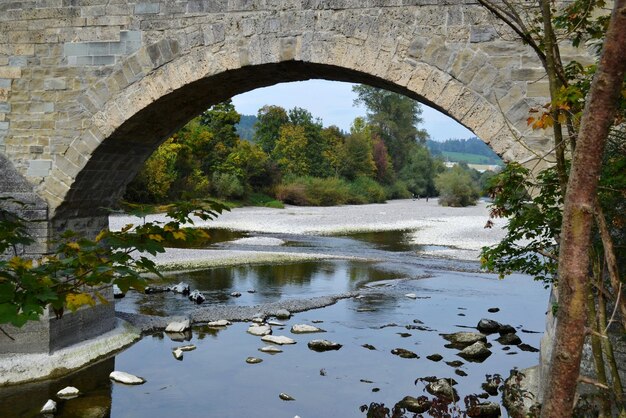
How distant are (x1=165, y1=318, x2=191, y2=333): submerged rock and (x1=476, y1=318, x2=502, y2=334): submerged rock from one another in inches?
158

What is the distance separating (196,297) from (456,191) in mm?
32172

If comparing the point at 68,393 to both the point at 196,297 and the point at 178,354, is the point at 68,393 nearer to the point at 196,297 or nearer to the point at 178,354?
the point at 178,354

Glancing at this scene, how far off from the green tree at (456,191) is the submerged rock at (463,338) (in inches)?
1286

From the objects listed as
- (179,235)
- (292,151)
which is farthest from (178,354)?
(292,151)

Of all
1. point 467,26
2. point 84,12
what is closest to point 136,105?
point 84,12

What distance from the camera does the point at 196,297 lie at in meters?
10.7

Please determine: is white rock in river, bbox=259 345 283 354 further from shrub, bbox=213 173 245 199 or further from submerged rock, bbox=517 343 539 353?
shrub, bbox=213 173 245 199

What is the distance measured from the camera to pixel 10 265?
107 inches

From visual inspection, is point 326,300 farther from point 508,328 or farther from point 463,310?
point 508,328

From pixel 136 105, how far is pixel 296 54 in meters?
1.79

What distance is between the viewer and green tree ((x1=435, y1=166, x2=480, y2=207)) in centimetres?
4103

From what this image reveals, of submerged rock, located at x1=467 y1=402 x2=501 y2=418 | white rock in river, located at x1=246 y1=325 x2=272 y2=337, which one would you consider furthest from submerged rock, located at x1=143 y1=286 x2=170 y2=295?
submerged rock, located at x1=467 y1=402 x2=501 y2=418

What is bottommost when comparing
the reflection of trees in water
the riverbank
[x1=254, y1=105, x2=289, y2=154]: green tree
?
the reflection of trees in water

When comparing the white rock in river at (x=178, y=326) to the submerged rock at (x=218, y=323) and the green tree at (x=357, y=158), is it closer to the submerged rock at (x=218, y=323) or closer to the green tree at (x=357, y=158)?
the submerged rock at (x=218, y=323)
